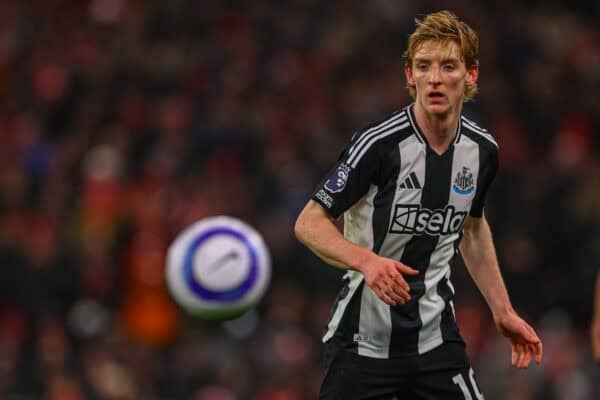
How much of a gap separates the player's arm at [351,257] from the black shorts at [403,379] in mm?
493

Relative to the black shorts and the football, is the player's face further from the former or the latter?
the football

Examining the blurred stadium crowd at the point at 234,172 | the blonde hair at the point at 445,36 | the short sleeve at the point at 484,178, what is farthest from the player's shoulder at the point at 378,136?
the blurred stadium crowd at the point at 234,172

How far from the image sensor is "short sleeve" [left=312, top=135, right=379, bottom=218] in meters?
5.39

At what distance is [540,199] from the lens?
11219mm

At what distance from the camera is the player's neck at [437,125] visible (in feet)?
18.2

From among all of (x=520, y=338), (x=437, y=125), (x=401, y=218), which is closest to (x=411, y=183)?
(x=401, y=218)

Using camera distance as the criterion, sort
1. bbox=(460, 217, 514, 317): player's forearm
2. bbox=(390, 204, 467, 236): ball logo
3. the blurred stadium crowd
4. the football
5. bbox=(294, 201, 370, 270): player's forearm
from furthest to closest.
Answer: the blurred stadium crowd → the football → bbox=(460, 217, 514, 317): player's forearm → bbox=(390, 204, 467, 236): ball logo → bbox=(294, 201, 370, 270): player's forearm

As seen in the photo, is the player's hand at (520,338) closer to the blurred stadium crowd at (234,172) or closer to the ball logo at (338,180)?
the ball logo at (338,180)

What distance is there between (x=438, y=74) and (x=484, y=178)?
23.3 inches

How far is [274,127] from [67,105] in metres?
2.35

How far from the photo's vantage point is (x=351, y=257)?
201 inches

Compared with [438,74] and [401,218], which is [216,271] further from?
[438,74]

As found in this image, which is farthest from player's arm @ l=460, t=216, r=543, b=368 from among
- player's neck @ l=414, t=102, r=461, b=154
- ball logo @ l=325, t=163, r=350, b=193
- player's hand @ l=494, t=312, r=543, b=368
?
ball logo @ l=325, t=163, r=350, b=193

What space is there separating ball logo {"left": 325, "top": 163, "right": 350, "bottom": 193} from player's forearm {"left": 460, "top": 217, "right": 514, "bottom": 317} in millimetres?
773
